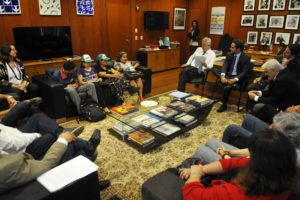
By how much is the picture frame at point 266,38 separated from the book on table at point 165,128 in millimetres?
5107

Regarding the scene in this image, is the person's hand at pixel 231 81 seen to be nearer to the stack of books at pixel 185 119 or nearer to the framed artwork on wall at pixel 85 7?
the stack of books at pixel 185 119

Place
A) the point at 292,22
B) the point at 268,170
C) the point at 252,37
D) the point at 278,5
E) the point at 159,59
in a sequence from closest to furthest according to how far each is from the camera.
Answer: the point at 268,170, the point at 292,22, the point at 278,5, the point at 252,37, the point at 159,59

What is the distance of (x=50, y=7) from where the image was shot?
5176 millimetres

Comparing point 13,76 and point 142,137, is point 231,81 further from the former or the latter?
point 13,76

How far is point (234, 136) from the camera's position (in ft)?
7.36

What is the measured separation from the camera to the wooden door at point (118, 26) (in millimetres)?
6363

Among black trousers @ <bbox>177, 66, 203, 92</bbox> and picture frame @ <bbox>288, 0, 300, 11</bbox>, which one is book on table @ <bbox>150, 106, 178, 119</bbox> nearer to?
black trousers @ <bbox>177, 66, 203, 92</bbox>

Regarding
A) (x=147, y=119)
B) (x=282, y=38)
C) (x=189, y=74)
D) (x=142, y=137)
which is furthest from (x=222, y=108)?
(x=282, y=38)

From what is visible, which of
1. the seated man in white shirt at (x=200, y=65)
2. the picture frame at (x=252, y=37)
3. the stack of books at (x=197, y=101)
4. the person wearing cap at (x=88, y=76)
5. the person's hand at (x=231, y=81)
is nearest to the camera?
the stack of books at (x=197, y=101)

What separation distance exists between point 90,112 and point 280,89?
289cm

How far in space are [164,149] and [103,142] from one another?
87 cm

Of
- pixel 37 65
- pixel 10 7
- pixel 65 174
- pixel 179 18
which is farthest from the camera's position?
pixel 179 18

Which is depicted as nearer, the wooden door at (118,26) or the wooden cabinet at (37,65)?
the wooden cabinet at (37,65)

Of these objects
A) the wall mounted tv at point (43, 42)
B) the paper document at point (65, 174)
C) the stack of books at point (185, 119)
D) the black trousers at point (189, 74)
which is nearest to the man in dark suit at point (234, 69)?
the black trousers at point (189, 74)
